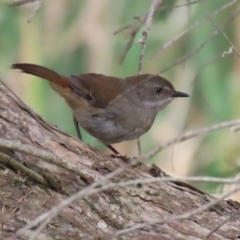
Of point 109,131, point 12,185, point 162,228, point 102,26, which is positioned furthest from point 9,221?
point 102,26

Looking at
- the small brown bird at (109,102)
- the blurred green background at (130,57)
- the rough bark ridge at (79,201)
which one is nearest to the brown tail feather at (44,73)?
the small brown bird at (109,102)

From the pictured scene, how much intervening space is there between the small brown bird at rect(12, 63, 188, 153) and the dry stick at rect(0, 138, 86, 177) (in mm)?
1710

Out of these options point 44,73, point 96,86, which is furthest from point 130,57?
point 44,73

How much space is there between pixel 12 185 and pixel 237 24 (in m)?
2.82

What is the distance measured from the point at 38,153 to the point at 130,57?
Answer: 2310mm

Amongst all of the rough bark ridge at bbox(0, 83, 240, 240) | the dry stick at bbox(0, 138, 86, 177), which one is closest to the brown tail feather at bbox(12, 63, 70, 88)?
the rough bark ridge at bbox(0, 83, 240, 240)

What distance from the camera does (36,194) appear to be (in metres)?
2.89

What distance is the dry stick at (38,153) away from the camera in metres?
2.87

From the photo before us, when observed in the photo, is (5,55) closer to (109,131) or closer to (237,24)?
(109,131)

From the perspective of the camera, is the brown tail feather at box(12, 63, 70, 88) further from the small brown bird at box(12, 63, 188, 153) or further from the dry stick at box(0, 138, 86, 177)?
the dry stick at box(0, 138, 86, 177)

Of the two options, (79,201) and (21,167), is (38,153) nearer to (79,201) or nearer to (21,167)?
(21,167)

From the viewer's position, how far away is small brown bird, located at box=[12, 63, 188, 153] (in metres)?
4.78

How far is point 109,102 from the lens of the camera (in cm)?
487

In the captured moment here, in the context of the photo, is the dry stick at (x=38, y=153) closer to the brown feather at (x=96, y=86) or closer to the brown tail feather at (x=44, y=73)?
the brown tail feather at (x=44, y=73)
